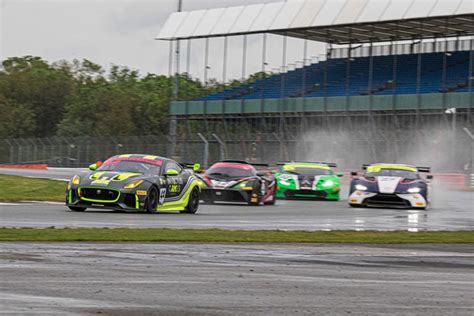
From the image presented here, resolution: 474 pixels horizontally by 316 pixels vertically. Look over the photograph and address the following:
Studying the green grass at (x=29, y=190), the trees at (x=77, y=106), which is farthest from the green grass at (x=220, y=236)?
the trees at (x=77, y=106)

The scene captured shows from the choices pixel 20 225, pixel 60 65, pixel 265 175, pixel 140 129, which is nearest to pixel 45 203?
pixel 265 175

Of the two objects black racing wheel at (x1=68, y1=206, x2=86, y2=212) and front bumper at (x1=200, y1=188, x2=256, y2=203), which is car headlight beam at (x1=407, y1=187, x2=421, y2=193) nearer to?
front bumper at (x1=200, y1=188, x2=256, y2=203)

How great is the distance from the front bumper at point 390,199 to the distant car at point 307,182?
3.71 meters

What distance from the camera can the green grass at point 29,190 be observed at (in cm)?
2584

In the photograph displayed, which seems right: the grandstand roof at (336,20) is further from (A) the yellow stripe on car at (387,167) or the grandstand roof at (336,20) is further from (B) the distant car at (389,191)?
(B) the distant car at (389,191)

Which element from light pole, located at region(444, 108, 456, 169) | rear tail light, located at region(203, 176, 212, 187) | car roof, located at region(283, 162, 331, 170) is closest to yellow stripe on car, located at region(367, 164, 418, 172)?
car roof, located at region(283, 162, 331, 170)

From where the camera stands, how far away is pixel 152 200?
20.4 meters

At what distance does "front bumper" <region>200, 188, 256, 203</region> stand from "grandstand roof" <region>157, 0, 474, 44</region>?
24.6 m

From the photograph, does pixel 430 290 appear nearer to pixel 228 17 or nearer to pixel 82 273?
pixel 82 273

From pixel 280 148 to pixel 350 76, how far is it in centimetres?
1000

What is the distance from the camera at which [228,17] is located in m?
60.2

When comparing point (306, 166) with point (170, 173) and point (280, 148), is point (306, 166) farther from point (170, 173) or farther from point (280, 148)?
point (280, 148)

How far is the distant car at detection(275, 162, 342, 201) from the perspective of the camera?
98.1ft

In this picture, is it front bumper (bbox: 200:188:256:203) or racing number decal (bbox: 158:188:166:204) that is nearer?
racing number decal (bbox: 158:188:166:204)
